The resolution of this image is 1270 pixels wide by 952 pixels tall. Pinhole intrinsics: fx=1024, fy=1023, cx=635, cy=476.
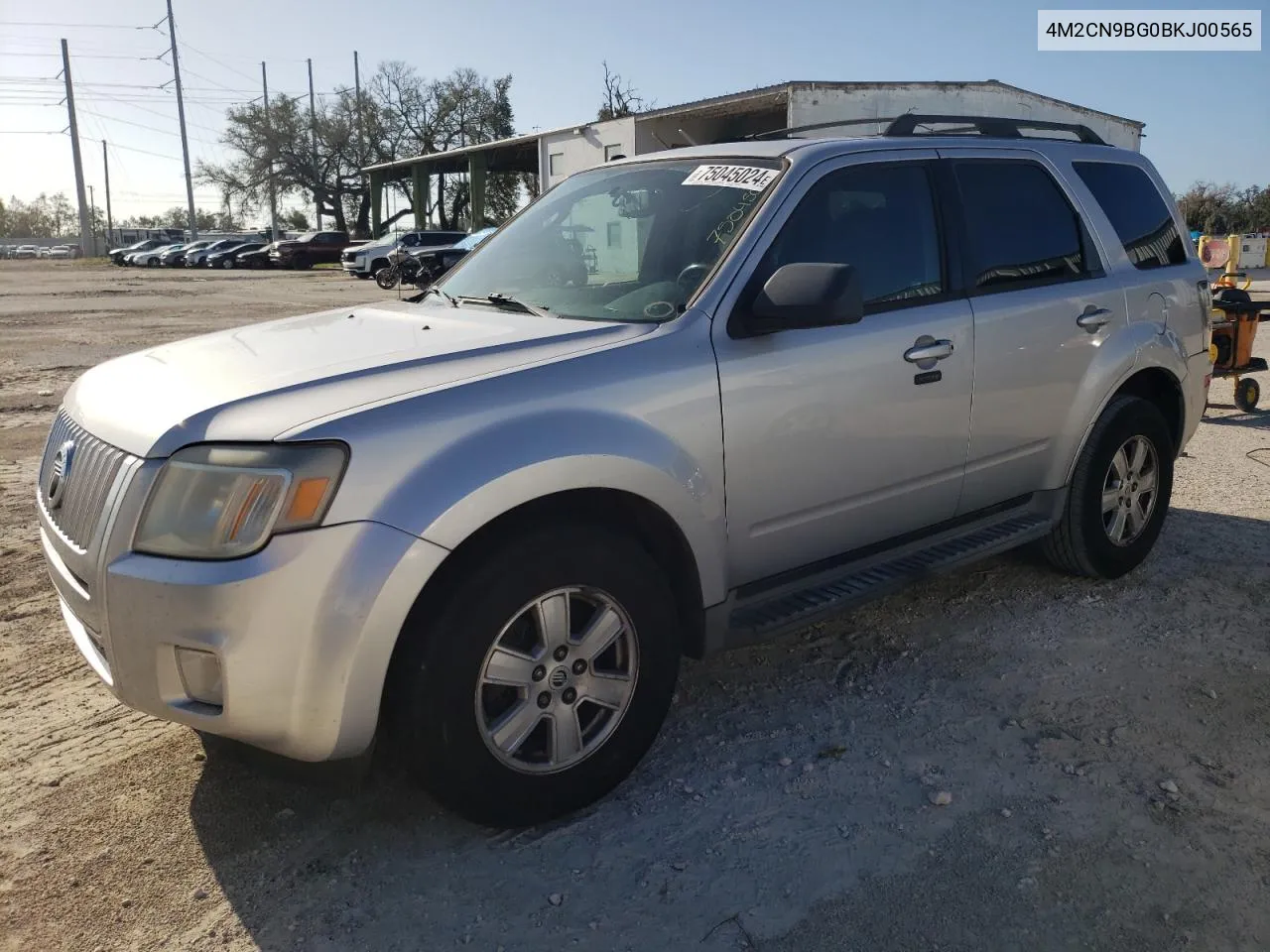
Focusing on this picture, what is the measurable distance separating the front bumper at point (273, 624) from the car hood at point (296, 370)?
211mm

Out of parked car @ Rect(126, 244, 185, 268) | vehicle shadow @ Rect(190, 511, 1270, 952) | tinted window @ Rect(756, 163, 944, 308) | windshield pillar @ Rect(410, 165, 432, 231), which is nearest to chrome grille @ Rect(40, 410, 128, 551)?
vehicle shadow @ Rect(190, 511, 1270, 952)

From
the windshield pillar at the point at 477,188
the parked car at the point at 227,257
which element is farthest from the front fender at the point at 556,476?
the parked car at the point at 227,257

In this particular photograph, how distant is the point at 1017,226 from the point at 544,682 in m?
2.74

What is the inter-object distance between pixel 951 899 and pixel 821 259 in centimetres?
201

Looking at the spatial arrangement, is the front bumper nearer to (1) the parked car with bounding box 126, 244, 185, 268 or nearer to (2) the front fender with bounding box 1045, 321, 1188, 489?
(2) the front fender with bounding box 1045, 321, 1188, 489

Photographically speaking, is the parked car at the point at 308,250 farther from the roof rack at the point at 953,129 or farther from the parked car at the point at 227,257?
the roof rack at the point at 953,129

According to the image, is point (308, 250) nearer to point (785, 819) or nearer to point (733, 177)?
point (733, 177)

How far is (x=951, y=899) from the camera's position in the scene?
2.54m

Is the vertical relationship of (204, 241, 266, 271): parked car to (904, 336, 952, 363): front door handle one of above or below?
above

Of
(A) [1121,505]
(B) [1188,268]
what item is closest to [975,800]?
(A) [1121,505]

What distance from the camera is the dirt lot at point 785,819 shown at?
2471 millimetres

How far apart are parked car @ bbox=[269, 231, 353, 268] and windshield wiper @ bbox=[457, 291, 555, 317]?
152ft

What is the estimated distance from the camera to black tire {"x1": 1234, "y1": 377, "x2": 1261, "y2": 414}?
851cm

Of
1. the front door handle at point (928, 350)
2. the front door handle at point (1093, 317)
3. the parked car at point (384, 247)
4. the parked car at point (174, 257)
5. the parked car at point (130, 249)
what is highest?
the parked car at point (130, 249)
